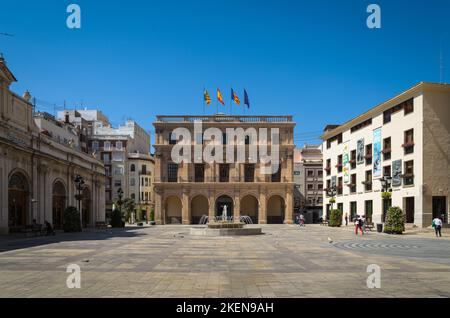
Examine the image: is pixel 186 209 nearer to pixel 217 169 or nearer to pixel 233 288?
pixel 217 169

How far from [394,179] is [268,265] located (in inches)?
1393

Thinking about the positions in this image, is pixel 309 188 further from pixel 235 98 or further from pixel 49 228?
pixel 49 228

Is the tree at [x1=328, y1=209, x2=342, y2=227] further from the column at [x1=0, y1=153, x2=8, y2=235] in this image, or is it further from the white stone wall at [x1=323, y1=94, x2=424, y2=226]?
the column at [x1=0, y1=153, x2=8, y2=235]

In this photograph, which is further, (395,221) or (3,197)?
(395,221)

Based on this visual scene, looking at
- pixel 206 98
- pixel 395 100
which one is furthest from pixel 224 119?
pixel 395 100

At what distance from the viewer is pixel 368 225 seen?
44.8 m

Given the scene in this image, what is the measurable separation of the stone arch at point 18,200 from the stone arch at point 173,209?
38.0 m

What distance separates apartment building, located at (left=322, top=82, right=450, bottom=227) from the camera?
42.4 m

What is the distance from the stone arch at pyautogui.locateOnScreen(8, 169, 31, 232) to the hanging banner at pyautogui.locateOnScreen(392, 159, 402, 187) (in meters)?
35.3

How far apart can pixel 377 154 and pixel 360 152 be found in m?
5.49

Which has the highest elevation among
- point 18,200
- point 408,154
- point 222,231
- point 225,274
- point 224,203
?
point 408,154

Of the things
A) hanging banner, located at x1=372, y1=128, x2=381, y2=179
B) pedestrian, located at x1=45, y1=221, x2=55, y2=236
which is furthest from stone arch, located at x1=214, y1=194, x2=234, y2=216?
pedestrian, located at x1=45, y1=221, x2=55, y2=236

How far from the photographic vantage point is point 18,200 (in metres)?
35.9
